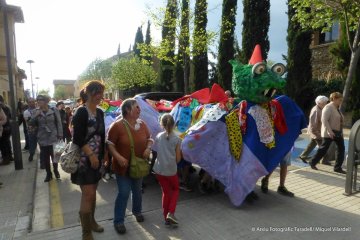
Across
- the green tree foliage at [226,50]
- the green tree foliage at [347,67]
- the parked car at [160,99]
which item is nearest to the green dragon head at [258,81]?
the parked car at [160,99]

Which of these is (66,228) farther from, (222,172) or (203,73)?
(203,73)

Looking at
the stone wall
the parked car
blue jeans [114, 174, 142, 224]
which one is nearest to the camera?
blue jeans [114, 174, 142, 224]

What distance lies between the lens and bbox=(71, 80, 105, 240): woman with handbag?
346 centimetres

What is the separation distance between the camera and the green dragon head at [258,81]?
468cm

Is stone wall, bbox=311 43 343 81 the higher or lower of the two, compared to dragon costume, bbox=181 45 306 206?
higher

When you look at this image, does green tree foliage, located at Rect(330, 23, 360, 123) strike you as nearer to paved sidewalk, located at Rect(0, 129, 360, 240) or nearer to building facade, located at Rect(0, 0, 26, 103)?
paved sidewalk, located at Rect(0, 129, 360, 240)

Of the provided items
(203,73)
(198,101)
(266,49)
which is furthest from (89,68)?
(198,101)

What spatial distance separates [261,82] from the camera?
4672mm

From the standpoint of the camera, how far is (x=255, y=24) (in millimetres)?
19391

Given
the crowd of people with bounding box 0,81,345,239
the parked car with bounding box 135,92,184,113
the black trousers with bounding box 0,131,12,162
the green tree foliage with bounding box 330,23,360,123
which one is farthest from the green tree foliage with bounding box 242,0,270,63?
the crowd of people with bounding box 0,81,345,239

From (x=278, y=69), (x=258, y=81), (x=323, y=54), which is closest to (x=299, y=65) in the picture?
(x=323, y=54)

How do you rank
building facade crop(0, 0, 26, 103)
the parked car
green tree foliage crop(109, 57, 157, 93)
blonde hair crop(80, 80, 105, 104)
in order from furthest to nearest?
green tree foliage crop(109, 57, 157, 93) < building facade crop(0, 0, 26, 103) < the parked car < blonde hair crop(80, 80, 105, 104)

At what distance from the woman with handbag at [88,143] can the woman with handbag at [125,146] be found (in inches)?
6.8

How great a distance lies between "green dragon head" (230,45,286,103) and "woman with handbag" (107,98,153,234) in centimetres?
171
